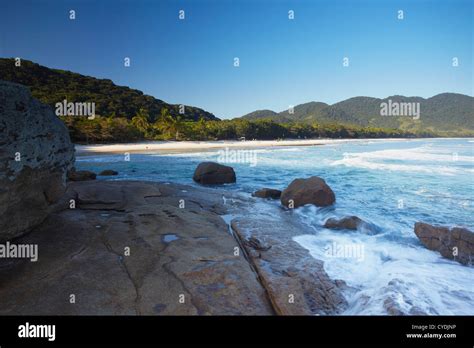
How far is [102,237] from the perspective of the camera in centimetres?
545

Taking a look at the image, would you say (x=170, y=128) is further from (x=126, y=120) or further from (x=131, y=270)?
(x=131, y=270)

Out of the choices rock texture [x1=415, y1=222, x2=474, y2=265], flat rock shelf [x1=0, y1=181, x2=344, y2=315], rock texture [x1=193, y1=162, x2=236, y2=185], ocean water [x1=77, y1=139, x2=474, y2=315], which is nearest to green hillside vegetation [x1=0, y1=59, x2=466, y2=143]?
rock texture [x1=193, y1=162, x2=236, y2=185]

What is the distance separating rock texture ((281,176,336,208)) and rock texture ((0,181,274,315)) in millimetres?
3830

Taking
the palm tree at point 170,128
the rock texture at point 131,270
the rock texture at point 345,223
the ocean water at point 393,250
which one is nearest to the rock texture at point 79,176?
the rock texture at point 131,270

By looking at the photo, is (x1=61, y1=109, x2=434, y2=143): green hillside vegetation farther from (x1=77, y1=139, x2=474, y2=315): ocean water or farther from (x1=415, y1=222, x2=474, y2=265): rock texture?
(x1=415, y1=222, x2=474, y2=265): rock texture

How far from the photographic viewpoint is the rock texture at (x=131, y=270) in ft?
11.1

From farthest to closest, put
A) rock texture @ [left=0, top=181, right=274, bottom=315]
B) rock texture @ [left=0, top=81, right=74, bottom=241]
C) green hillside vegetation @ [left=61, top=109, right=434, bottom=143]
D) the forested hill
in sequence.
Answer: green hillside vegetation @ [left=61, top=109, right=434, bottom=143] → the forested hill → rock texture @ [left=0, top=81, right=74, bottom=241] → rock texture @ [left=0, top=181, right=274, bottom=315]

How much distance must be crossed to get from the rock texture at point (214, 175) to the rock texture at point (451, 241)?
31.9ft

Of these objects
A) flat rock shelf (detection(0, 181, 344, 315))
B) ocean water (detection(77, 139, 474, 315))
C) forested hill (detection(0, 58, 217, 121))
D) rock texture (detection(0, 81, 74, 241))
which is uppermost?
forested hill (detection(0, 58, 217, 121))

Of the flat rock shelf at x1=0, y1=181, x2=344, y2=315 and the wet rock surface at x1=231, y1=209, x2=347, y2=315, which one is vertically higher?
the flat rock shelf at x1=0, y1=181, x2=344, y2=315

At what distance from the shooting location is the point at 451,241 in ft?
19.4

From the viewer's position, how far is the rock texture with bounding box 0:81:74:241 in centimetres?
429

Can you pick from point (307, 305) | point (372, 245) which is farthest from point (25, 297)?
point (372, 245)
